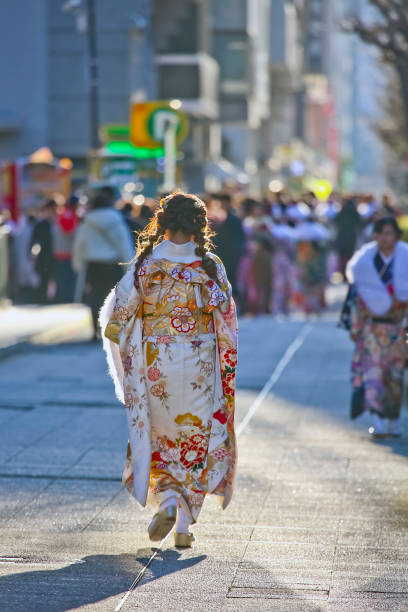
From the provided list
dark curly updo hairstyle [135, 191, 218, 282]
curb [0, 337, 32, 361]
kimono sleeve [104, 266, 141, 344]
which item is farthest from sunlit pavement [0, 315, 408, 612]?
curb [0, 337, 32, 361]

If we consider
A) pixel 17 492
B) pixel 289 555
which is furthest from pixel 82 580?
pixel 17 492

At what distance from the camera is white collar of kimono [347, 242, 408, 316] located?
1021cm

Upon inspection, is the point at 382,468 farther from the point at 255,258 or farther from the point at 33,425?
the point at 255,258

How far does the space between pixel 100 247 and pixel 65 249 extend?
18.5ft

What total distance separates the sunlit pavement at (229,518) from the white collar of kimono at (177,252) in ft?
4.32

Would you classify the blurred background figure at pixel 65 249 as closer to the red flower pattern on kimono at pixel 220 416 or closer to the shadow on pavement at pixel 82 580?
the red flower pattern on kimono at pixel 220 416

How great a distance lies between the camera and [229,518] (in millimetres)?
7633

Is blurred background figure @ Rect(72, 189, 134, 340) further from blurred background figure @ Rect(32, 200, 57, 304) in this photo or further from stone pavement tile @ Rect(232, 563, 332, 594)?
stone pavement tile @ Rect(232, 563, 332, 594)

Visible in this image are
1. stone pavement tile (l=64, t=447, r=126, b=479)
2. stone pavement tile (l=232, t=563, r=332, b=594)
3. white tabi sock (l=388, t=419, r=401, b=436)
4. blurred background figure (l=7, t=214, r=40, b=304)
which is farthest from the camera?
blurred background figure (l=7, t=214, r=40, b=304)

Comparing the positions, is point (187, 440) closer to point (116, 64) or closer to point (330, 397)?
point (330, 397)

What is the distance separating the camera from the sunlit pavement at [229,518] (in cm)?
608

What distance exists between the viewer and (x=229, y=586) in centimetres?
619

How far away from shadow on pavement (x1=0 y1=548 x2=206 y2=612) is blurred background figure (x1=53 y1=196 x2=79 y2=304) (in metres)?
15.0

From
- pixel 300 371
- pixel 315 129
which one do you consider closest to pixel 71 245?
pixel 300 371
